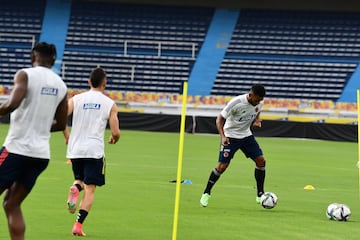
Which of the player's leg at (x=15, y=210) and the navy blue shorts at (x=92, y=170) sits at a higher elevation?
the navy blue shorts at (x=92, y=170)

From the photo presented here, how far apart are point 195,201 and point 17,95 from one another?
773 cm

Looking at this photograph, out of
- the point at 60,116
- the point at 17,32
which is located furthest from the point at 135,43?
the point at 60,116

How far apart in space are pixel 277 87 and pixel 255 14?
6.19 m

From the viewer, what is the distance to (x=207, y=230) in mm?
11117

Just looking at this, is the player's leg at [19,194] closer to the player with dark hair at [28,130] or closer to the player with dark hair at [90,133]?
the player with dark hair at [28,130]

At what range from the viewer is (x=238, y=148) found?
47.5ft

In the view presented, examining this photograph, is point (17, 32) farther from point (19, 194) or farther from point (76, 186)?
point (19, 194)

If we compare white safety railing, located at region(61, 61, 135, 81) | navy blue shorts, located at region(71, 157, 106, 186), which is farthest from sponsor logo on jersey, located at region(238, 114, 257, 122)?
white safety railing, located at region(61, 61, 135, 81)

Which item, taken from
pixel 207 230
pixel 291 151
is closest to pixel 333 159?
pixel 291 151

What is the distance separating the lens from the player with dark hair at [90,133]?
1016cm

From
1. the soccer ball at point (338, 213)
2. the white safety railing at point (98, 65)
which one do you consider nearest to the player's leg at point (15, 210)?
the soccer ball at point (338, 213)

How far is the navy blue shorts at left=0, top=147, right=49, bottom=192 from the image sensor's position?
24.6 feet

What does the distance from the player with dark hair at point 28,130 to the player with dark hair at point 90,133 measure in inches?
96.4

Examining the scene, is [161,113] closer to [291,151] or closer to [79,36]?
[79,36]
